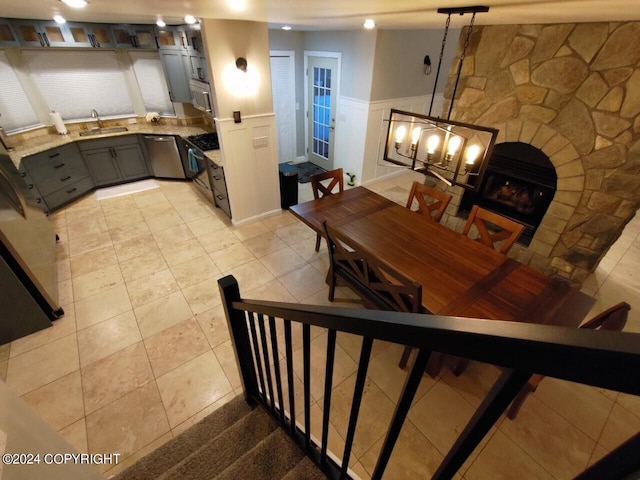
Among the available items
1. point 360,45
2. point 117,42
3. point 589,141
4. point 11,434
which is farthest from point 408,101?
point 11,434

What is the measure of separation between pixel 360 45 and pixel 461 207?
2.76 m

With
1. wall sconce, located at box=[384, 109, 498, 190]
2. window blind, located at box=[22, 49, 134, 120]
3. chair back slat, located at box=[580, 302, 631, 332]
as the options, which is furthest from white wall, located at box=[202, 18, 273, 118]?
chair back slat, located at box=[580, 302, 631, 332]

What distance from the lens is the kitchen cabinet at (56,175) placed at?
12.2ft

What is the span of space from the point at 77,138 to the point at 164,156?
45.2 inches

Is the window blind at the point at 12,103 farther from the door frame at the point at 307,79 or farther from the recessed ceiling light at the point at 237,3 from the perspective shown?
the door frame at the point at 307,79

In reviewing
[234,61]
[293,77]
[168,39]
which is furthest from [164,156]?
[293,77]

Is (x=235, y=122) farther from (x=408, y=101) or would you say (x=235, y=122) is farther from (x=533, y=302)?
(x=533, y=302)

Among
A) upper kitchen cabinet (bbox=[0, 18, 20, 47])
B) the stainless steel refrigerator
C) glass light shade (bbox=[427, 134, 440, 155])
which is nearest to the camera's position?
glass light shade (bbox=[427, 134, 440, 155])

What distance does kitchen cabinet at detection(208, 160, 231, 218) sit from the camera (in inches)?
152

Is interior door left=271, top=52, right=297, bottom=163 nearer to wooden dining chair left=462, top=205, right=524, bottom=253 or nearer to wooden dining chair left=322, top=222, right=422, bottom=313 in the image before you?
wooden dining chair left=322, top=222, right=422, bottom=313

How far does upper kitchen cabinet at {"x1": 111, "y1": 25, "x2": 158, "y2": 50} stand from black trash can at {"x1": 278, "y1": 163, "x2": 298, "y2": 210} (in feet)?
9.24

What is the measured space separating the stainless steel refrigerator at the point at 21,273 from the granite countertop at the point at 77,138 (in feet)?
3.89

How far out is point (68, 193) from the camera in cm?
427

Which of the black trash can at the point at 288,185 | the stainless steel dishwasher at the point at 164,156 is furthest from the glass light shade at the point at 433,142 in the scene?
the stainless steel dishwasher at the point at 164,156
